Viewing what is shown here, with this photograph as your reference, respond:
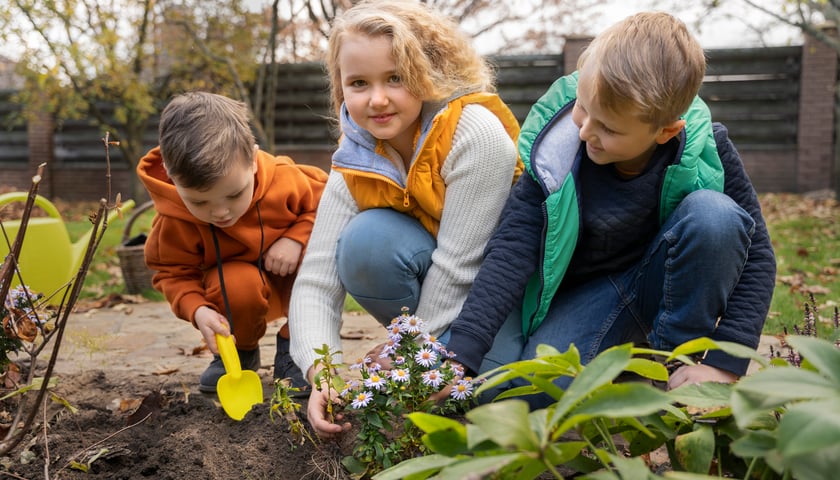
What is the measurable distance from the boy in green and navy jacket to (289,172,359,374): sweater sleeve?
15.5 inches

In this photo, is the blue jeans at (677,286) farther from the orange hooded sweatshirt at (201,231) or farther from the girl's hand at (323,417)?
the orange hooded sweatshirt at (201,231)

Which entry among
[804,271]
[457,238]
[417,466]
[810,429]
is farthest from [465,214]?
[804,271]

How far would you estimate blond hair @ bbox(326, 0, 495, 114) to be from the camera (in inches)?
71.7

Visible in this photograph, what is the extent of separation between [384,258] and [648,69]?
777mm

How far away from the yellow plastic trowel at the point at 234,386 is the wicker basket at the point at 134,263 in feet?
7.11

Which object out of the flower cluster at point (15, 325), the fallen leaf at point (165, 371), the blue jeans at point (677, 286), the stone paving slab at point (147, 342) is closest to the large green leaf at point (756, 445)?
the blue jeans at point (677, 286)

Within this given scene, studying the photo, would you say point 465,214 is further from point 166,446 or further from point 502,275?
point 166,446

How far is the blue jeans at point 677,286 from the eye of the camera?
1.53m

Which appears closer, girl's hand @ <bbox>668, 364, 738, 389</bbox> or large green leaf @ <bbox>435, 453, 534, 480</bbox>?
large green leaf @ <bbox>435, 453, 534, 480</bbox>

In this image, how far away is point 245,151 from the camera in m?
2.02

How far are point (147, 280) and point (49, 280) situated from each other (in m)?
1.02

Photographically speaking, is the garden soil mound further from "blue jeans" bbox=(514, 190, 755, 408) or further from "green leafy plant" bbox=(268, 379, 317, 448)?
"blue jeans" bbox=(514, 190, 755, 408)

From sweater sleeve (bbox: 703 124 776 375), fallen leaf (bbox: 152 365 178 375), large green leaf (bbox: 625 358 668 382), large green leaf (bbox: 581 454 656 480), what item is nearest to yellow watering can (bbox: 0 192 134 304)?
fallen leaf (bbox: 152 365 178 375)

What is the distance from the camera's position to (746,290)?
160 centimetres
